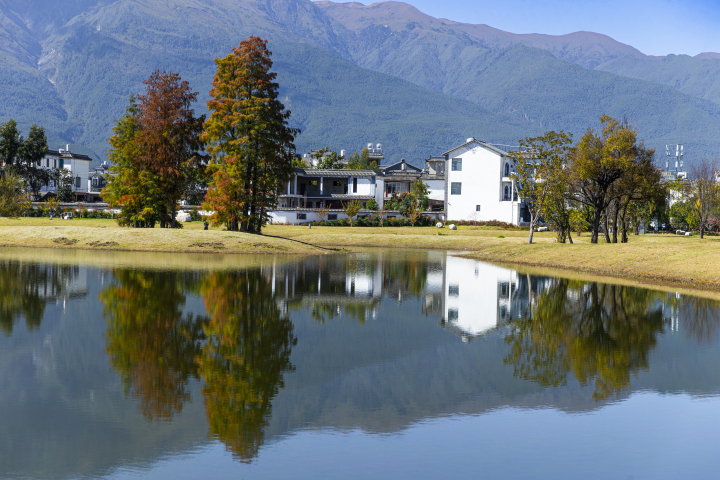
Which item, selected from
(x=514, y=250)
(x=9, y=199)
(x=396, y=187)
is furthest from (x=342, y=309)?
(x=396, y=187)

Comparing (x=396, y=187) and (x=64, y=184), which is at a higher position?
(x=396, y=187)

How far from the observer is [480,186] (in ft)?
352

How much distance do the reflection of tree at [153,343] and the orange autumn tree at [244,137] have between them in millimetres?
31085

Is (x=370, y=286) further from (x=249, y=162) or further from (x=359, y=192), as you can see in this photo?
(x=359, y=192)

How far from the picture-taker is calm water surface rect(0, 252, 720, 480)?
416 inches

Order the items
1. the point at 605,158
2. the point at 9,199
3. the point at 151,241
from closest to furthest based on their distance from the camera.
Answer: the point at 605,158, the point at 151,241, the point at 9,199

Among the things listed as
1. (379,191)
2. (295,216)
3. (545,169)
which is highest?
(379,191)

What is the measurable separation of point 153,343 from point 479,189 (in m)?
93.3

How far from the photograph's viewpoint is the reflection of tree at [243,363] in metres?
11.7

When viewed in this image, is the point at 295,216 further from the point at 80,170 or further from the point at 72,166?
the point at 80,170

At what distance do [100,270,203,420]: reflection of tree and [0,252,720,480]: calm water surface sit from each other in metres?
0.07

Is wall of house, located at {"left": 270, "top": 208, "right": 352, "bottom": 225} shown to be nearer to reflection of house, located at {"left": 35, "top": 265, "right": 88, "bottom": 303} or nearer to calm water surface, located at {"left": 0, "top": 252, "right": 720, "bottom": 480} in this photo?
reflection of house, located at {"left": 35, "top": 265, "right": 88, "bottom": 303}

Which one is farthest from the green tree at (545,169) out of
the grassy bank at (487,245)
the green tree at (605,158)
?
the grassy bank at (487,245)

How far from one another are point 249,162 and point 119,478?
51.1m
